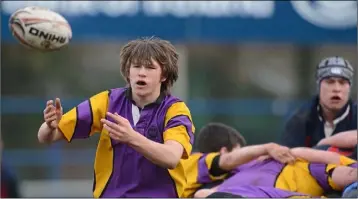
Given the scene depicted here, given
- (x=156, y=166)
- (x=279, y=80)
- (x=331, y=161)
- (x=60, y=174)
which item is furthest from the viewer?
(x=279, y=80)

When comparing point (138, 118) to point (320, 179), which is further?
point (320, 179)

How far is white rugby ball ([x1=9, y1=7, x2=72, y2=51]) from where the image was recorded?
543 centimetres

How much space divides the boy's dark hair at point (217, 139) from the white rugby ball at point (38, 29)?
1105 mm

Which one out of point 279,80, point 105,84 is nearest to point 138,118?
point 105,84

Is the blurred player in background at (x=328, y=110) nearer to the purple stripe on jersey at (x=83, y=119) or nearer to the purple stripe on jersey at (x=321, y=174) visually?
the purple stripe on jersey at (x=321, y=174)

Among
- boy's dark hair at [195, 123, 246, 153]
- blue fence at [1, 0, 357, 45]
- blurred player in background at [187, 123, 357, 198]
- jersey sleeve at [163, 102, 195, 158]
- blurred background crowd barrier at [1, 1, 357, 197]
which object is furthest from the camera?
blurred background crowd barrier at [1, 1, 357, 197]

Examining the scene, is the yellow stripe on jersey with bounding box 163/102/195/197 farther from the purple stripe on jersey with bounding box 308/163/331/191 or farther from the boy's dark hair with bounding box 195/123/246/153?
the boy's dark hair with bounding box 195/123/246/153

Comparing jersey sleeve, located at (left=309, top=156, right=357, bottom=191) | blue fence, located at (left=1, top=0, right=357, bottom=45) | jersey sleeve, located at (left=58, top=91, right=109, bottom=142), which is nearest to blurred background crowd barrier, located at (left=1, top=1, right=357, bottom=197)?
blue fence, located at (left=1, top=0, right=357, bottom=45)

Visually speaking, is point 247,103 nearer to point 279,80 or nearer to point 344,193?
point 279,80

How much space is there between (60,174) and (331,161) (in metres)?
8.97

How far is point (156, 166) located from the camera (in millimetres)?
4547

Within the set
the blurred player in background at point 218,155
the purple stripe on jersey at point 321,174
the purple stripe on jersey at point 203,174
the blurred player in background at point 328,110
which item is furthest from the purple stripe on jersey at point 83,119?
the blurred player in background at point 328,110

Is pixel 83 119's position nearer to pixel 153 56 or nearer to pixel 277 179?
pixel 153 56

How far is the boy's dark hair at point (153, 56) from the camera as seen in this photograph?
4508 mm
